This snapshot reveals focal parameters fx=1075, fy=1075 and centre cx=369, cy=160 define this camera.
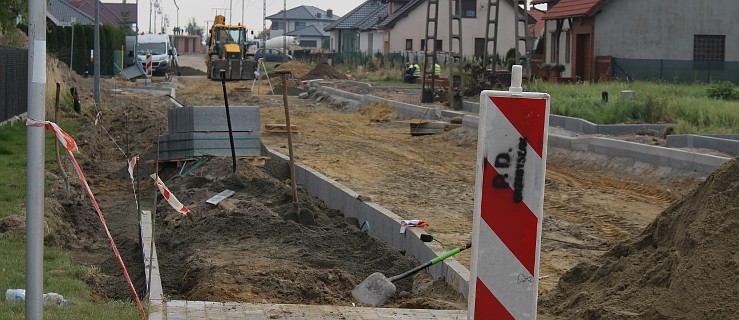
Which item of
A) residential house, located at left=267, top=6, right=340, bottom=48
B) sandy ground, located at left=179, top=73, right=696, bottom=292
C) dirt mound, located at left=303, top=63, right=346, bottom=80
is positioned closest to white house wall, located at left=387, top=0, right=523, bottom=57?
dirt mound, located at left=303, top=63, right=346, bottom=80

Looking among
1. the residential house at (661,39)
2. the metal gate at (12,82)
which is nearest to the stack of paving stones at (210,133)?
the metal gate at (12,82)

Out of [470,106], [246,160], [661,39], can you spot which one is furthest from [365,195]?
[661,39]

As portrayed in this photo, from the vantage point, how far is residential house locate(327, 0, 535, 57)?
69.9m

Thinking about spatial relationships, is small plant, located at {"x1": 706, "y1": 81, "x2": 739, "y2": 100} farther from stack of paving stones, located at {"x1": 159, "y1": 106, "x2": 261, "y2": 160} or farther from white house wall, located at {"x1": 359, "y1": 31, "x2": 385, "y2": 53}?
white house wall, located at {"x1": 359, "y1": 31, "x2": 385, "y2": 53}

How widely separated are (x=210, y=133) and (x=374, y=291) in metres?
8.81

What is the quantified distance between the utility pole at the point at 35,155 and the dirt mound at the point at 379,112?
26773 mm

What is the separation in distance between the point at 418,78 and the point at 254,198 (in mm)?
36442

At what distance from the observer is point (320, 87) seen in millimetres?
46812

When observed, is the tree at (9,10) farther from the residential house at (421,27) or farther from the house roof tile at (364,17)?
the house roof tile at (364,17)

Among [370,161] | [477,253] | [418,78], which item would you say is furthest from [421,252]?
[418,78]

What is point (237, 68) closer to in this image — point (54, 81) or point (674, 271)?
point (54, 81)

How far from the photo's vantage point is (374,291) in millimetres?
9547

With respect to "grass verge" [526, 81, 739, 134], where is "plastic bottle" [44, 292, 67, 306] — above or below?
below

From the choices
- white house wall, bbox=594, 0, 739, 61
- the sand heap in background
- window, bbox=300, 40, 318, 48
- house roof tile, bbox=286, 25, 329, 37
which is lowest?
the sand heap in background
